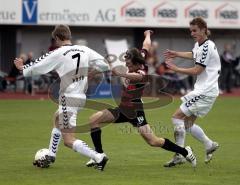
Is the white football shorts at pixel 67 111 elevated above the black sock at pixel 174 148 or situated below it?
above

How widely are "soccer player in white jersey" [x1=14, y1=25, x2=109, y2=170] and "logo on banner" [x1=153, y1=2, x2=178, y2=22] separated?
75.1ft

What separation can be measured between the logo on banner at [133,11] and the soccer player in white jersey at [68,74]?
22.1 m

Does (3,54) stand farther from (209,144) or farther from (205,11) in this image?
(209,144)

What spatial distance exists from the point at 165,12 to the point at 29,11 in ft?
21.7

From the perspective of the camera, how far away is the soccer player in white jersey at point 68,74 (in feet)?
37.2

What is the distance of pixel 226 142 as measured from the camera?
15.5 m

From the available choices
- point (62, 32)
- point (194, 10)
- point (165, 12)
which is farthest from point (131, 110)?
point (194, 10)

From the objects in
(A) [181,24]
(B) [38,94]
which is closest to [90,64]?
(B) [38,94]

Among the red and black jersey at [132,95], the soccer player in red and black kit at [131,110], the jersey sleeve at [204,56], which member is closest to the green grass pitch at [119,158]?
the soccer player in red and black kit at [131,110]

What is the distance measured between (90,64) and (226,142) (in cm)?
491

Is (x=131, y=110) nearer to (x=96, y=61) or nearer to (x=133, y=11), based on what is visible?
(x=96, y=61)

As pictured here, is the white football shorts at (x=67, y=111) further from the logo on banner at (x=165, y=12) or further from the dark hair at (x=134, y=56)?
the logo on banner at (x=165, y=12)

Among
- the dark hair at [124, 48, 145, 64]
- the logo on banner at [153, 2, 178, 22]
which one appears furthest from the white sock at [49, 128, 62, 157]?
the logo on banner at [153, 2, 178, 22]

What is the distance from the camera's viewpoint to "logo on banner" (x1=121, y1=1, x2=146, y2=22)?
3359 centimetres
